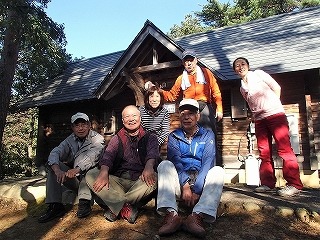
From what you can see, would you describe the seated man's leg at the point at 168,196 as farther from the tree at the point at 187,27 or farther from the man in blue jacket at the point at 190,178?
the tree at the point at 187,27

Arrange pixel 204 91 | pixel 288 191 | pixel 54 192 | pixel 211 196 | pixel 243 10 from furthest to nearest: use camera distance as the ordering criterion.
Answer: pixel 243 10 → pixel 204 91 → pixel 288 191 → pixel 54 192 → pixel 211 196

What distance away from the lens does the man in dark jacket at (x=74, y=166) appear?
Answer: 3.93 metres

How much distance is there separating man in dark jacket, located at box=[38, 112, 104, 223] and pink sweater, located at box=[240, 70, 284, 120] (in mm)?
2544

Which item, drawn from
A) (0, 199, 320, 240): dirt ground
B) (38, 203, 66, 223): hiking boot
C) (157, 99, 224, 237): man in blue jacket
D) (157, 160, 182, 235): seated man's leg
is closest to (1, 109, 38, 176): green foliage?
(38, 203, 66, 223): hiking boot

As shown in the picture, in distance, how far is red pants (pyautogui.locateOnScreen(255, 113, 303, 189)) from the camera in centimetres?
474

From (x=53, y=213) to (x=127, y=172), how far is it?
1285 millimetres

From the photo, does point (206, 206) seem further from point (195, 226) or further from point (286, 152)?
point (286, 152)

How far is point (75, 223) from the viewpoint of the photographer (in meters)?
3.95

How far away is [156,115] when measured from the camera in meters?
4.55

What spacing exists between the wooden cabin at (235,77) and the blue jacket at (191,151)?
4360mm

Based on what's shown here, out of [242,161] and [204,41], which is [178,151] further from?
[204,41]

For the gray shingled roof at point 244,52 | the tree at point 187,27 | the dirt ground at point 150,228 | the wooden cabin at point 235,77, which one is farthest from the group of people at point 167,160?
the tree at point 187,27

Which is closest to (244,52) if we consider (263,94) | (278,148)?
(263,94)

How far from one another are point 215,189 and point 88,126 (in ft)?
7.16
